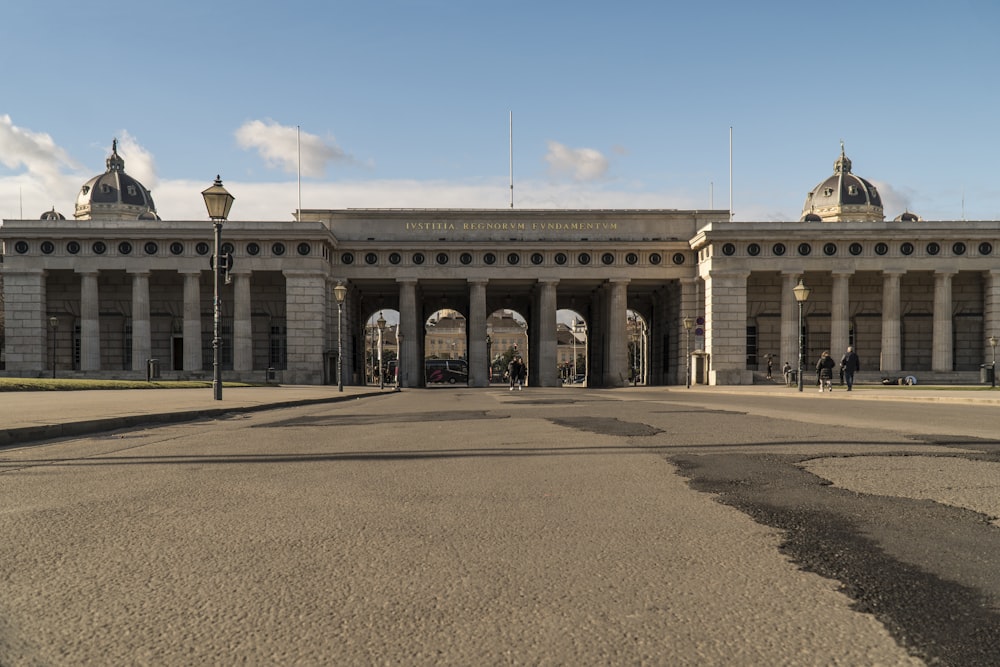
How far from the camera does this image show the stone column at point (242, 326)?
162 ft

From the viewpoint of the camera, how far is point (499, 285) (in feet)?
186

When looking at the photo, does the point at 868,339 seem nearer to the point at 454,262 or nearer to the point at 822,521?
the point at 454,262

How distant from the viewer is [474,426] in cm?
1289

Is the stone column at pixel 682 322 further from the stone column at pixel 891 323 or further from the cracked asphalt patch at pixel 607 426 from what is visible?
the cracked asphalt patch at pixel 607 426

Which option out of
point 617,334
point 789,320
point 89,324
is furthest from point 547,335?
point 89,324

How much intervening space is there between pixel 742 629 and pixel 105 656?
2.11 m

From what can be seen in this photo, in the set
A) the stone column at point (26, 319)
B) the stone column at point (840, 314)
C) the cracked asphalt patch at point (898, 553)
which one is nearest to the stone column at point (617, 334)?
the stone column at point (840, 314)

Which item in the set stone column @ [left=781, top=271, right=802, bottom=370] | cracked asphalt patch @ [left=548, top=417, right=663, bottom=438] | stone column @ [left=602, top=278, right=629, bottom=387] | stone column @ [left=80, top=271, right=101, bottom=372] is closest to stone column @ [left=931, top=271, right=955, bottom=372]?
stone column @ [left=781, top=271, right=802, bottom=370]

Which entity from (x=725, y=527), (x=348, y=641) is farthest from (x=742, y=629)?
(x=725, y=527)

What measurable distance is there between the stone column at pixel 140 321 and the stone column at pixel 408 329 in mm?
15332

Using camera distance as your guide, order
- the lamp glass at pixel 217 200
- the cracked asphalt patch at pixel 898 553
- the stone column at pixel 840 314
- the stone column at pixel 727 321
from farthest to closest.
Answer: the stone column at pixel 840 314 → the stone column at pixel 727 321 → the lamp glass at pixel 217 200 → the cracked asphalt patch at pixel 898 553

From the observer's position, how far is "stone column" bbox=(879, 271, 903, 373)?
163 feet

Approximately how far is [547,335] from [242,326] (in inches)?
746

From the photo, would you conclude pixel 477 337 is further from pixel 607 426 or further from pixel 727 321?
pixel 607 426
